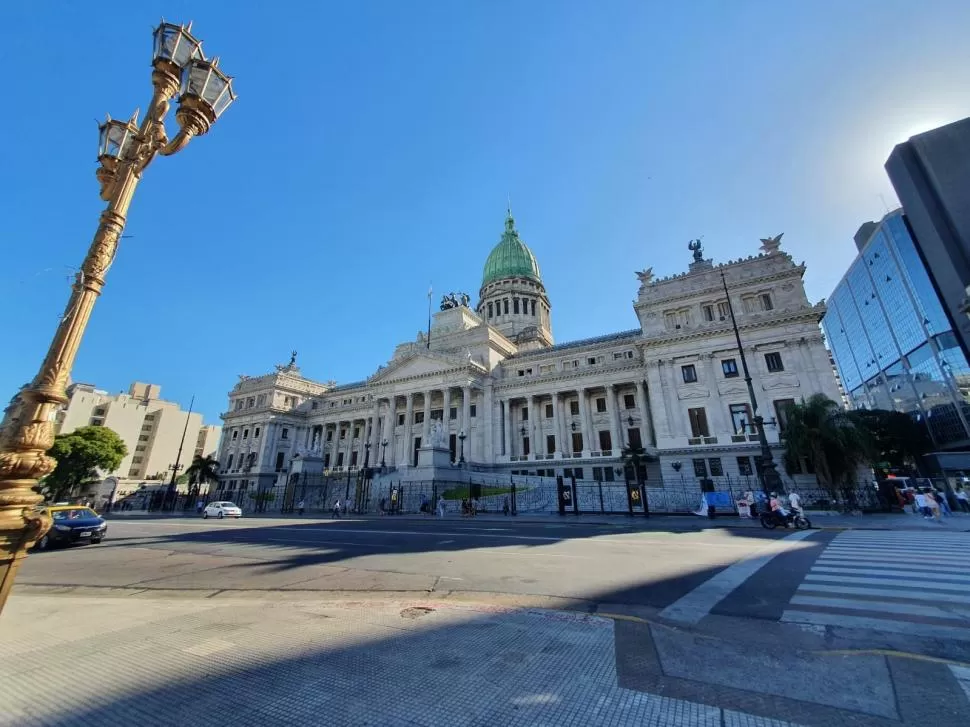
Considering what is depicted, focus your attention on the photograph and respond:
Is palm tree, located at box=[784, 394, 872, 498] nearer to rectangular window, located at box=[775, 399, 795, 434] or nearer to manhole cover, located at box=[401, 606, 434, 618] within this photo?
rectangular window, located at box=[775, 399, 795, 434]

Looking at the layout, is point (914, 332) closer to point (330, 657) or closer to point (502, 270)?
point (502, 270)

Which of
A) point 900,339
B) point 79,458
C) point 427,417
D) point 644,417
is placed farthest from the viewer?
point 900,339

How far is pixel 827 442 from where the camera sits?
24578 millimetres

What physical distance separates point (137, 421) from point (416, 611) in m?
93.1

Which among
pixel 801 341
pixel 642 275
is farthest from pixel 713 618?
pixel 642 275

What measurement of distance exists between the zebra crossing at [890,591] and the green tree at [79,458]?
6774 centimetres

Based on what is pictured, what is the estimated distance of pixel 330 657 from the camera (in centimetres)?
378

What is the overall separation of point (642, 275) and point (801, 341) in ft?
46.9

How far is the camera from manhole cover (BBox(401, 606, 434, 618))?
5207mm

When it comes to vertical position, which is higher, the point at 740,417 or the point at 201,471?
the point at 740,417

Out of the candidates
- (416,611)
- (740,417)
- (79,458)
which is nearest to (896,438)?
(740,417)

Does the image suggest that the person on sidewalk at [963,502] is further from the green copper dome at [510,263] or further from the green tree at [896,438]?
the green copper dome at [510,263]

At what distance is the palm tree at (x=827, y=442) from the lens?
2381 cm

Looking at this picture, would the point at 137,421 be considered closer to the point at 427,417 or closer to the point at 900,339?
the point at 427,417
